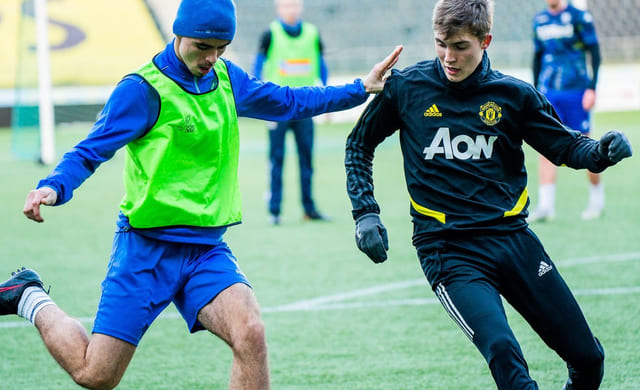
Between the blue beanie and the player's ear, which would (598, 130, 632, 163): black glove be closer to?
the player's ear

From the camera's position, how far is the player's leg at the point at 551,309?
3967 millimetres

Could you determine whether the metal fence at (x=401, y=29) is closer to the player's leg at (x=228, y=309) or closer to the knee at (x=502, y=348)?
the player's leg at (x=228, y=309)

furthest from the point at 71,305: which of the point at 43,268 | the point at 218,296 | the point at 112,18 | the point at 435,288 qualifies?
the point at 112,18

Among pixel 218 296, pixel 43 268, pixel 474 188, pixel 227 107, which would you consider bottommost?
pixel 43 268

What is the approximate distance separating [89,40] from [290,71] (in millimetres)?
16327

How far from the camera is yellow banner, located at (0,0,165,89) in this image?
25.1 metres

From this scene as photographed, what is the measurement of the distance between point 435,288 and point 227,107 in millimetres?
1183

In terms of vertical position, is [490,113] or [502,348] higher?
[490,113]

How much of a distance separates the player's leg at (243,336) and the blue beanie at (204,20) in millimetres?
1099

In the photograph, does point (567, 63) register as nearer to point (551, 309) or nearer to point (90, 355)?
point (551, 309)

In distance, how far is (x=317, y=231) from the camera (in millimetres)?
10297

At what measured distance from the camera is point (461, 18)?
13.3 ft

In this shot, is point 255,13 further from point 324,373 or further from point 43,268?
point 324,373

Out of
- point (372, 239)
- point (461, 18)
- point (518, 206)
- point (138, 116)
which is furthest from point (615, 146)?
point (138, 116)
